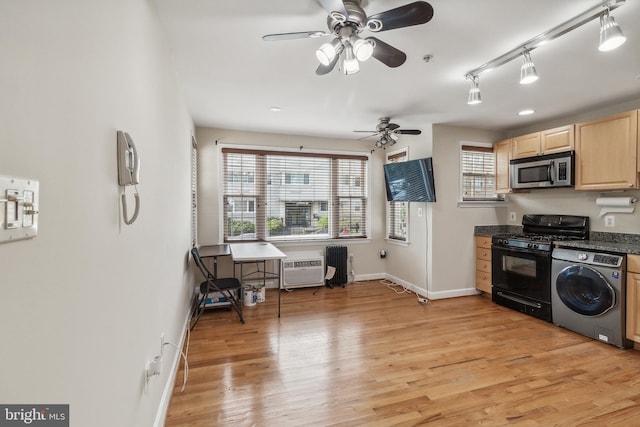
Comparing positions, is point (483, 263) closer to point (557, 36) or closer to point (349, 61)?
point (557, 36)

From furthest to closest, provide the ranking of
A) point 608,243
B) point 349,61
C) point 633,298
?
1. point 608,243
2. point 633,298
3. point 349,61

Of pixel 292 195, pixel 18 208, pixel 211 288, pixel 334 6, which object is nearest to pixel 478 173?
pixel 292 195

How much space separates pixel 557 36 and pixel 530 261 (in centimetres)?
269

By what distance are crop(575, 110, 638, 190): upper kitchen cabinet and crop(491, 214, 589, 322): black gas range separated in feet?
2.10

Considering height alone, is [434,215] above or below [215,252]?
above

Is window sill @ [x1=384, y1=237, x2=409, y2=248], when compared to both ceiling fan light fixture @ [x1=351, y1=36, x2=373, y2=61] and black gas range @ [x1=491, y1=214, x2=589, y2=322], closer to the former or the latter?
black gas range @ [x1=491, y1=214, x2=589, y2=322]

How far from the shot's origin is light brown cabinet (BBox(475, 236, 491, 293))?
4375 millimetres

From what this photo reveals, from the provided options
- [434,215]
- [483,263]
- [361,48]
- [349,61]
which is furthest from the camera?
[483,263]

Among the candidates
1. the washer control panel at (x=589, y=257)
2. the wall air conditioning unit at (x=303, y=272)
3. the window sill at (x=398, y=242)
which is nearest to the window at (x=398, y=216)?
the window sill at (x=398, y=242)

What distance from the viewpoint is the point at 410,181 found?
455cm

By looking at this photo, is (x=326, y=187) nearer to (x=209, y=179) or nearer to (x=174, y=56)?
(x=209, y=179)

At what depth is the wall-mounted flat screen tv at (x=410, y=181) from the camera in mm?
4219

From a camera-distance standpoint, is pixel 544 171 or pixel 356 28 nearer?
pixel 356 28

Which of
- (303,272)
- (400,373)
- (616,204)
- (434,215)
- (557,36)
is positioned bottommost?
(400,373)
